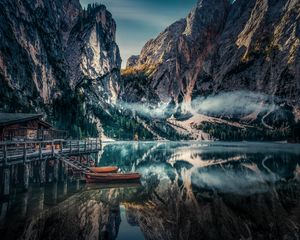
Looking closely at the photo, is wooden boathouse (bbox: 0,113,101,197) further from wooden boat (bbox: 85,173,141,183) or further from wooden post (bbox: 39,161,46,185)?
wooden boat (bbox: 85,173,141,183)

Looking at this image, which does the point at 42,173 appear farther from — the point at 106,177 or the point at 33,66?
the point at 33,66

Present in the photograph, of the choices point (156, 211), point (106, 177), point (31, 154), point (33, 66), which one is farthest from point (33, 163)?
point (33, 66)

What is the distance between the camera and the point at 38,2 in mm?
152000

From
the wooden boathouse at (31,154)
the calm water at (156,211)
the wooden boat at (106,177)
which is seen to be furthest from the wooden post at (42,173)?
the wooden boat at (106,177)

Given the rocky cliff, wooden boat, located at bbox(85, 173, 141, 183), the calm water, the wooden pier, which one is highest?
the rocky cliff

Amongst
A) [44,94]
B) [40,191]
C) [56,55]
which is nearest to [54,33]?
[56,55]

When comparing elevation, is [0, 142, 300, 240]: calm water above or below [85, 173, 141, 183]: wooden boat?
below

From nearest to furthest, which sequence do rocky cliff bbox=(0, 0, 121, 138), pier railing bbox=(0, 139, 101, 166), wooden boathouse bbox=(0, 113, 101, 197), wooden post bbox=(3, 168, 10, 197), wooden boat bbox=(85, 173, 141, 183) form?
pier railing bbox=(0, 139, 101, 166) < wooden post bbox=(3, 168, 10, 197) < wooden boathouse bbox=(0, 113, 101, 197) < wooden boat bbox=(85, 173, 141, 183) < rocky cliff bbox=(0, 0, 121, 138)

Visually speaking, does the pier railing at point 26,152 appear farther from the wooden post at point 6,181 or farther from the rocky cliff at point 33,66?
the rocky cliff at point 33,66

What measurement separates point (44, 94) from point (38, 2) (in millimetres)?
54424

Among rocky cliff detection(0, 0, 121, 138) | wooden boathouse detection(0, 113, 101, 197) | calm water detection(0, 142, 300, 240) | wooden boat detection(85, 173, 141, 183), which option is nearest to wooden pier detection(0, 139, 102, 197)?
wooden boathouse detection(0, 113, 101, 197)

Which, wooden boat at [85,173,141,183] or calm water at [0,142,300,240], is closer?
calm water at [0,142,300,240]

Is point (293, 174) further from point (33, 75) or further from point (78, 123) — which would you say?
point (33, 75)

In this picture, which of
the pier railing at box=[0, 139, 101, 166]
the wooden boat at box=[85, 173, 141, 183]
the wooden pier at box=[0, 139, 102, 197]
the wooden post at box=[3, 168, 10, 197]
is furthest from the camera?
the wooden boat at box=[85, 173, 141, 183]
